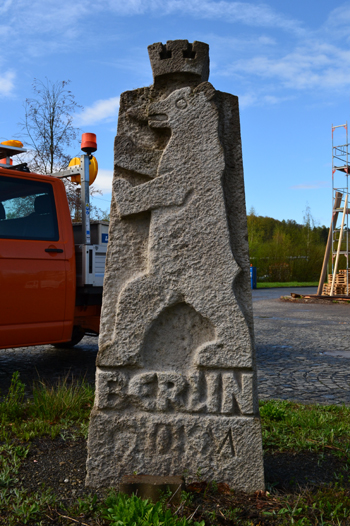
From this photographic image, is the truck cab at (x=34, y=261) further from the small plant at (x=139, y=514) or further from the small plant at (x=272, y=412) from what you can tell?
the small plant at (x=139, y=514)

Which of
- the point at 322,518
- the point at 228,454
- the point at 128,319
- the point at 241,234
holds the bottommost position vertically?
the point at 322,518

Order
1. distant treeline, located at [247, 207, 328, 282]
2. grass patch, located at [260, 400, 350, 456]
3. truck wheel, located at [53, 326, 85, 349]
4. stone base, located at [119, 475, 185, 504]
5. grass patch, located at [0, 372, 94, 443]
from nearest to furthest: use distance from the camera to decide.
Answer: stone base, located at [119, 475, 185, 504] < grass patch, located at [260, 400, 350, 456] < grass patch, located at [0, 372, 94, 443] < truck wheel, located at [53, 326, 85, 349] < distant treeline, located at [247, 207, 328, 282]

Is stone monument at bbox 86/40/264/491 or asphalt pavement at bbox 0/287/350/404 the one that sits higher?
stone monument at bbox 86/40/264/491

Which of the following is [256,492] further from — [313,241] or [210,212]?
[313,241]

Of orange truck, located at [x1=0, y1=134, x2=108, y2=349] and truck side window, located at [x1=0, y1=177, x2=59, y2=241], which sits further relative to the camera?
truck side window, located at [x1=0, y1=177, x2=59, y2=241]

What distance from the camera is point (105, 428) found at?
250 cm

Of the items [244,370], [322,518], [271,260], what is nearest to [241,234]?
[244,370]

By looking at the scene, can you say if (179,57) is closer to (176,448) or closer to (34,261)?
(176,448)

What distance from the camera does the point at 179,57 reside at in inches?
104

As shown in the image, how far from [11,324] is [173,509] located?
280cm

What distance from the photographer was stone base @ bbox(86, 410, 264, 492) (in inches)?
96.1

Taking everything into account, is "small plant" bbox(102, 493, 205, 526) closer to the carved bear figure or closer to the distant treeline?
the carved bear figure

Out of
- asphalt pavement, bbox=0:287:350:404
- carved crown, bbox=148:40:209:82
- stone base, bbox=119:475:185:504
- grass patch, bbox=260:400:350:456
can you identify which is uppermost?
carved crown, bbox=148:40:209:82

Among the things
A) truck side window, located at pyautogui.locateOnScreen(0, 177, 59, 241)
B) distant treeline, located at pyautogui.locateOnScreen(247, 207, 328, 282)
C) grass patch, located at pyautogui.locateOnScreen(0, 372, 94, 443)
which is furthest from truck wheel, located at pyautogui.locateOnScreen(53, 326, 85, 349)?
distant treeline, located at pyautogui.locateOnScreen(247, 207, 328, 282)
